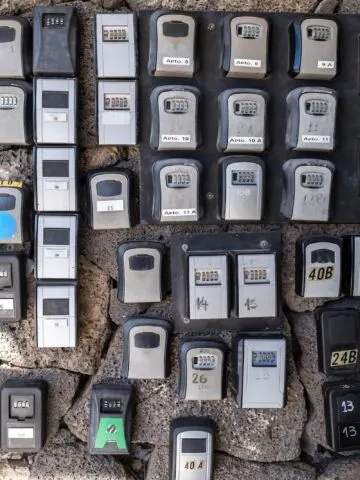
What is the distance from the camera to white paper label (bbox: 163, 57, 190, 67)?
1.44m

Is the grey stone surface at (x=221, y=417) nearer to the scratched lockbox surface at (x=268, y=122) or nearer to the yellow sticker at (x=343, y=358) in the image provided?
the yellow sticker at (x=343, y=358)

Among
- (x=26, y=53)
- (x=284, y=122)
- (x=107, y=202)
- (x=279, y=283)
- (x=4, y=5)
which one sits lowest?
(x=279, y=283)

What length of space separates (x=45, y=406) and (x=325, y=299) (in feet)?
3.09

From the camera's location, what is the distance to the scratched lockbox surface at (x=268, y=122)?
1.47 meters

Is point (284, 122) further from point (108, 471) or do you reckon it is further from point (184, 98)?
point (108, 471)

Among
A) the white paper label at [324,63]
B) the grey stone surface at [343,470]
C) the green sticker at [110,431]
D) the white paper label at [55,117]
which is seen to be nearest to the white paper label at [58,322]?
the green sticker at [110,431]

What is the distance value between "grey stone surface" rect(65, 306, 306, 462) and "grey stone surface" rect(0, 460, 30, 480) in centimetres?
20

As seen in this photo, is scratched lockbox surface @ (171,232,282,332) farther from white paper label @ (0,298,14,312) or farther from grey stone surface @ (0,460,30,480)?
grey stone surface @ (0,460,30,480)

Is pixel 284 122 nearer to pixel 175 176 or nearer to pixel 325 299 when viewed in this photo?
pixel 175 176

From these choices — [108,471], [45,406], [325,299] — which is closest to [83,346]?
[45,406]

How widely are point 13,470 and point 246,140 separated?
1273mm

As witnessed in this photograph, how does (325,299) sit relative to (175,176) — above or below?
below

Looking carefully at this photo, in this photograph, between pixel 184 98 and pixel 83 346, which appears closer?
pixel 184 98

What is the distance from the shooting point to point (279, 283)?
1.51 m
